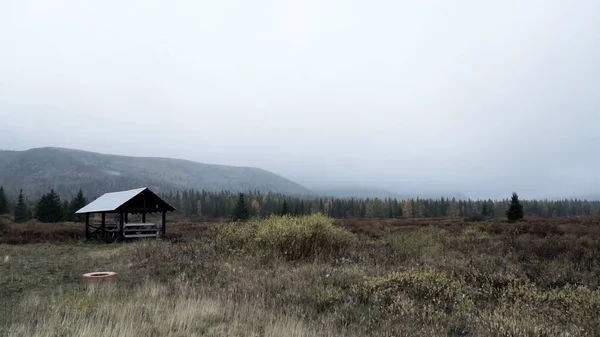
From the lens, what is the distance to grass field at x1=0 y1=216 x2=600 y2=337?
6.00 m

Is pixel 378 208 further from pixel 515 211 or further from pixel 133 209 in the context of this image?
pixel 133 209

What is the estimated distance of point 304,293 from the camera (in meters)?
8.03

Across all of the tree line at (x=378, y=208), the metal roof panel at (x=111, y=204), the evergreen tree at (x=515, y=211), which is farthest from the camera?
the tree line at (x=378, y=208)

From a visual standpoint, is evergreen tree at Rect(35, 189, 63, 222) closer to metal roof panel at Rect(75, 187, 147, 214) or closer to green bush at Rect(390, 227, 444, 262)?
metal roof panel at Rect(75, 187, 147, 214)

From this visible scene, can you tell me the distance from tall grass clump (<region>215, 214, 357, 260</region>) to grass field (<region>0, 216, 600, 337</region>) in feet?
0.14

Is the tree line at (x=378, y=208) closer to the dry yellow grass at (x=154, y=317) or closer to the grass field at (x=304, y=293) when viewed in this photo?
the grass field at (x=304, y=293)

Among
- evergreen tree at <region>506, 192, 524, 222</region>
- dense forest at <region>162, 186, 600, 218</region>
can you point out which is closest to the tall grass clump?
evergreen tree at <region>506, 192, 524, 222</region>

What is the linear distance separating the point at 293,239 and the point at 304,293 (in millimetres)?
5586

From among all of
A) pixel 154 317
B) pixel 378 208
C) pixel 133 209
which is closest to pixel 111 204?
pixel 133 209

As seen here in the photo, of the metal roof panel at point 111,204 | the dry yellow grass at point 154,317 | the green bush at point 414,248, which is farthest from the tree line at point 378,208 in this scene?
the dry yellow grass at point 154,317

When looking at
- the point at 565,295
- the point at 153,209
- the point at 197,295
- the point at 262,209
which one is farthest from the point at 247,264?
the point at 262,209

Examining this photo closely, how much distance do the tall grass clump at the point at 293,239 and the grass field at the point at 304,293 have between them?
42 millimetres

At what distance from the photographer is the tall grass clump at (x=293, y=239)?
1355 centimetres

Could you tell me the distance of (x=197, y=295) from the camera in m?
8.13
